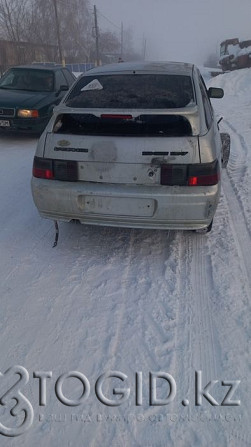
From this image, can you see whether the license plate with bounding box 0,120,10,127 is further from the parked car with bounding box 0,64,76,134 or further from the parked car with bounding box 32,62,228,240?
the parked car with bounding box 32,62,228,240

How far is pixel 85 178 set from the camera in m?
3.01

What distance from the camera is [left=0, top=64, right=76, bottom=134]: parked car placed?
7387mm

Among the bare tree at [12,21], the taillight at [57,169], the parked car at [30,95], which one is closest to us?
the taillight at [57,169]

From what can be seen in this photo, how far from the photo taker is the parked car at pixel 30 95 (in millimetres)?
7387

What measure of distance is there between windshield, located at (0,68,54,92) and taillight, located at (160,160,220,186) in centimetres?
658

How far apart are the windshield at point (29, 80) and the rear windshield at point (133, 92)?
5.25 metres

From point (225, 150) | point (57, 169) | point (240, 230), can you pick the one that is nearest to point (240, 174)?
point (225, 150)

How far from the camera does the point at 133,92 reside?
3.42 metres

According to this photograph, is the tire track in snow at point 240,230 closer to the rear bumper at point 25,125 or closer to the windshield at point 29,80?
the rear bumper at point 25,125

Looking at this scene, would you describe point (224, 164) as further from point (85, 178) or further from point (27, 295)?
point (27, 295)

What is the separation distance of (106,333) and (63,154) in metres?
1.50

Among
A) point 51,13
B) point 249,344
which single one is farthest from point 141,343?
point 51,13

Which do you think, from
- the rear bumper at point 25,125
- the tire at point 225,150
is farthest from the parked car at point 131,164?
the rear bumper at point 25,125

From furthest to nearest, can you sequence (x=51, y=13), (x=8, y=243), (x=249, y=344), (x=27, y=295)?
(x=51, y=13) < (x=8, y=243) < (x=27, y=295) < (x=249, y=344)
